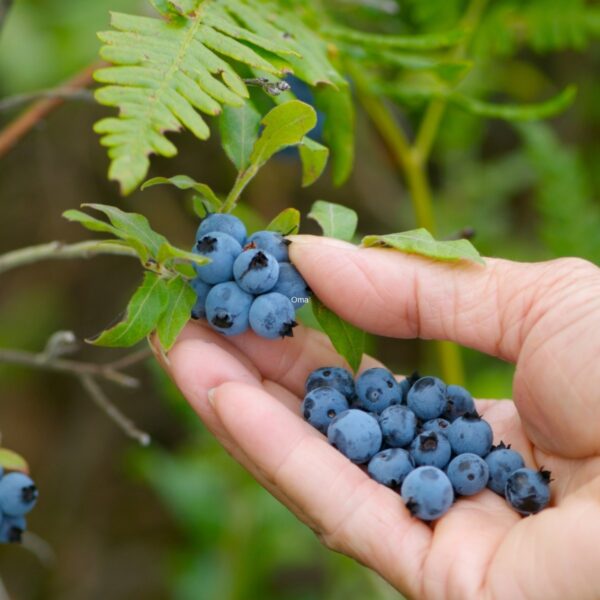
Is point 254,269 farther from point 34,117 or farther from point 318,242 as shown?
point 34,117

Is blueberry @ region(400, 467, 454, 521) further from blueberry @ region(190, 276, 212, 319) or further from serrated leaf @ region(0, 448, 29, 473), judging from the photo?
serrated leaf @ region(0, 448, 29, 473)

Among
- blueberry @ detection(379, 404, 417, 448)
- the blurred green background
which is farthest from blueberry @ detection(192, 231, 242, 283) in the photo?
the blurred green background

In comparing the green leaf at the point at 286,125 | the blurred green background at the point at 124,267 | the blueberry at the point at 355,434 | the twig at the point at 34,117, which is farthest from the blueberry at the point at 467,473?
the blurred green background at the point at 124,267

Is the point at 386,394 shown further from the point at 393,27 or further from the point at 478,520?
the point at 393,27

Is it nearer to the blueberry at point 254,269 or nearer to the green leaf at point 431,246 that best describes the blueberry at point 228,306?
the blueberry at point 254,269

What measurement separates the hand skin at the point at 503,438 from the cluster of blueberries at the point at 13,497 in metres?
0.29

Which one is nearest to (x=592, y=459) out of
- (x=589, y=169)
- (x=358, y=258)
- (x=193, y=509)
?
(x=358, y=258)

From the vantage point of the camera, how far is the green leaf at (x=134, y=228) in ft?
3.79

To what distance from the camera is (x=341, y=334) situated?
136cm

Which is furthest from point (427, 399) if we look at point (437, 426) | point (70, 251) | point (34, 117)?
point (34, 117)

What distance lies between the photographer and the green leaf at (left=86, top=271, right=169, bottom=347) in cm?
117

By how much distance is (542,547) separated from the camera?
116cm

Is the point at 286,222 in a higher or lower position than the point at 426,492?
higher

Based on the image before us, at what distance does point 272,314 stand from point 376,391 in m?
0.23
